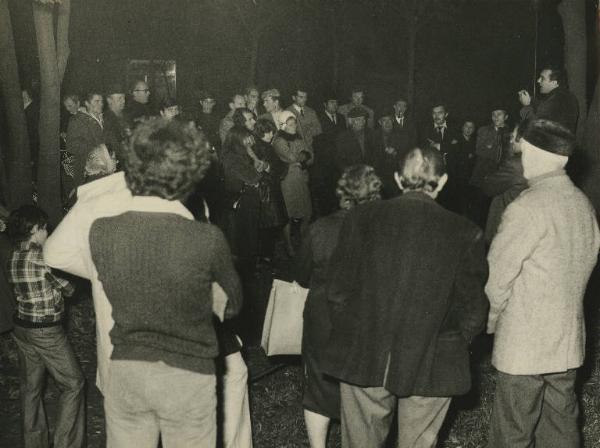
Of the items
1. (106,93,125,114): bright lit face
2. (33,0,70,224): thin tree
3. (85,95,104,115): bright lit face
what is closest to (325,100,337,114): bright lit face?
(106,93,125,114): bright lit face

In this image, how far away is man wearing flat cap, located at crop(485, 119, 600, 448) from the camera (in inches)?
134

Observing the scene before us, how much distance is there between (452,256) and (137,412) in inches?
59.9

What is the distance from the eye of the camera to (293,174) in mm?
9609

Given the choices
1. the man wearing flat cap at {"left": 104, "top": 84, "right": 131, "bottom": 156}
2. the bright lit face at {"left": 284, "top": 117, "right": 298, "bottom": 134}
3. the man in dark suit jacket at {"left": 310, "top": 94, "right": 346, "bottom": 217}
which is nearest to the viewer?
the man wearing flat cap at {"left": 104, "top": 84, "right": 131, "bottom": 156}

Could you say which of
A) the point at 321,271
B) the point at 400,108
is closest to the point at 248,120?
the point at 400,108

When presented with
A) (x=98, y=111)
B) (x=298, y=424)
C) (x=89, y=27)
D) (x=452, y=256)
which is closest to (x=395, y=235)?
(x=452, y=256)

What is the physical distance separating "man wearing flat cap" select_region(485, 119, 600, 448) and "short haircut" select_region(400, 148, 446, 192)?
50 cm

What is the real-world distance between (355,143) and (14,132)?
17.8ft

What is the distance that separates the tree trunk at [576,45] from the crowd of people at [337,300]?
22.0 ft

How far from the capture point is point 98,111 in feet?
30.3

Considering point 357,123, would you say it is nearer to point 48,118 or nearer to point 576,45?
point 576,45

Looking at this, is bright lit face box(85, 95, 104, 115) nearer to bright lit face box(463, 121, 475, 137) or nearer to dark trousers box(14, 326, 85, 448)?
dark trousers box(14, 326, 85, 448)

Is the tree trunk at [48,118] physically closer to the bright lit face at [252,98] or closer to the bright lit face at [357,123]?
the bright lit face at [252,98]

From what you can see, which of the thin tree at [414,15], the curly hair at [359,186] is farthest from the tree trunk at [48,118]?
the thin tree at [414,15]
